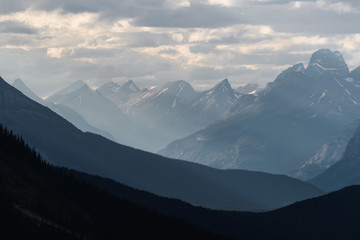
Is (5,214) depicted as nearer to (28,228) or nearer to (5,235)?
(28,228)

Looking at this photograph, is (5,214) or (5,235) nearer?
(5,235)

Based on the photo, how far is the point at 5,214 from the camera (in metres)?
200

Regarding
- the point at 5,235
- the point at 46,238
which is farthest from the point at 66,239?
the point at 5,235

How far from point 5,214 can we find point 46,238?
47.2ft

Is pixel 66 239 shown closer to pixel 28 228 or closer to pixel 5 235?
pixel 28 228

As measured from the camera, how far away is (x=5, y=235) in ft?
589

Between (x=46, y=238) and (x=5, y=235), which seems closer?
(x=5, y=235)

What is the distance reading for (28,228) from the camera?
19562 cm

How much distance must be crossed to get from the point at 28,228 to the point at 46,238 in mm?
6346

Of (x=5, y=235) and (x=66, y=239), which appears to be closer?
(x=5, y=235)

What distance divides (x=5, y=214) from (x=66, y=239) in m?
15.7

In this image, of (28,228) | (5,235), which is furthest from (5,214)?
(5,235)

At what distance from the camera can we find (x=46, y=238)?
630 ft

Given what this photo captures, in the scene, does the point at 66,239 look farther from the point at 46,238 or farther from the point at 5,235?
the point at 5,235
